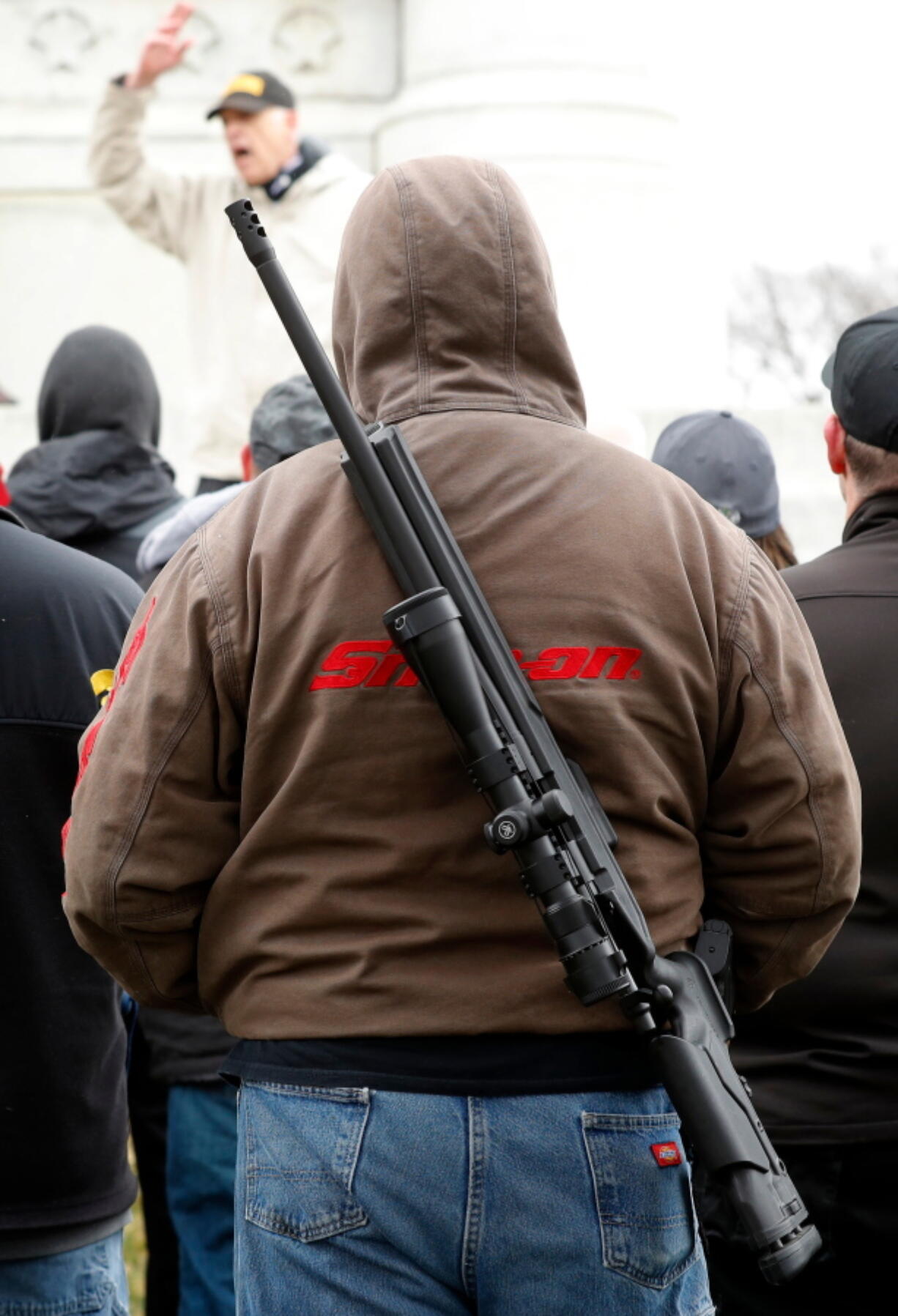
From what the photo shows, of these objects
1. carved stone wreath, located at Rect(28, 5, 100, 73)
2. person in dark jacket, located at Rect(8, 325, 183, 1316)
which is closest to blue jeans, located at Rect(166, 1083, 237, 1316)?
person in dark jacket, located at Rect(8, 325, 183, 1316)

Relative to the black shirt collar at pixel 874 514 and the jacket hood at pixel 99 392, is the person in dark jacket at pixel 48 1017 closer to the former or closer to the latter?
the black shirt collar at pixel 874 514

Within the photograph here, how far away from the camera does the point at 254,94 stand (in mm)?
5832

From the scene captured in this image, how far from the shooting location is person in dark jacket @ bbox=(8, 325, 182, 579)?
429 cm

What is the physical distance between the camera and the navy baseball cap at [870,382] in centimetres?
296

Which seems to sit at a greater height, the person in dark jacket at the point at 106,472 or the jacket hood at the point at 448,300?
the jacket hood at the point at 448,300

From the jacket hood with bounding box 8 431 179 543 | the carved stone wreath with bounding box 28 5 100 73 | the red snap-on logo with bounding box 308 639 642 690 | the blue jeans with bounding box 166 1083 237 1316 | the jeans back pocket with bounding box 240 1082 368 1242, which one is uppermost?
the carved stone wreath with bounding box 28 5 100 73

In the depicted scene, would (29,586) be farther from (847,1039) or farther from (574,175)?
(574,175)

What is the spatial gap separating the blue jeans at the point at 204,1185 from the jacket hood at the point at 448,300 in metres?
1.75

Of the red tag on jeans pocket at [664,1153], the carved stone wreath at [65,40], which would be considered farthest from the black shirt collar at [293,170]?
the red tag on jeans pocket at [664,1153]

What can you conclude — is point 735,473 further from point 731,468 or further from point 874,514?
point 874,514

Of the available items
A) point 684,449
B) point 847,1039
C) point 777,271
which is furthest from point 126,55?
point 777,271

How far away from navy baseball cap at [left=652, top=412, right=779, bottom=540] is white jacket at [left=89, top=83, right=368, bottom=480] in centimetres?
238

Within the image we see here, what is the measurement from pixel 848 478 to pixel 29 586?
1376mm

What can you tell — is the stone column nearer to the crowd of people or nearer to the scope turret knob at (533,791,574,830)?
the crowd of people
